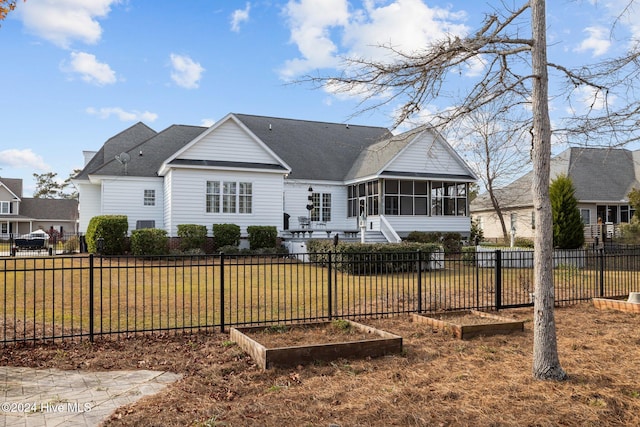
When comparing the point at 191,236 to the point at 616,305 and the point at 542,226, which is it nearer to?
the point at 616,305

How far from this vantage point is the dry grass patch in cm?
470

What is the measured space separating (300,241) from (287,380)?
17.2 metres

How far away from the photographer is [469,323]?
8.73 meters

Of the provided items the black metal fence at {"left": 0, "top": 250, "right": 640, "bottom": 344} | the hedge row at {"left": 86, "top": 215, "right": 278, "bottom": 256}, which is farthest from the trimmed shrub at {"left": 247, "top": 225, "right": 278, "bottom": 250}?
the black metal fence at {"left": 0, "top": 250, "right": 640, "bottom": 344}

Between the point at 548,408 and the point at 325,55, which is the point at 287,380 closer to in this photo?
the point at 548,408

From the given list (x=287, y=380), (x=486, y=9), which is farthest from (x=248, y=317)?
(x=486, y=9)

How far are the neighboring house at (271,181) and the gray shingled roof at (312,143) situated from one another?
8cm

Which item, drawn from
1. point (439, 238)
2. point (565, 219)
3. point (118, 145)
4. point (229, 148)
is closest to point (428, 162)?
point (439, 238)

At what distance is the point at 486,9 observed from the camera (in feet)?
21.9

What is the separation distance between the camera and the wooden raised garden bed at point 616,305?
10586 millimetres

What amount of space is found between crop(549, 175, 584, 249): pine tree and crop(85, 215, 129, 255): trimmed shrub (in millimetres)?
20737

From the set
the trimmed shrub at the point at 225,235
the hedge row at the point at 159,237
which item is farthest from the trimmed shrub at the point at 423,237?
the trimmed shrub at the point at 225,235

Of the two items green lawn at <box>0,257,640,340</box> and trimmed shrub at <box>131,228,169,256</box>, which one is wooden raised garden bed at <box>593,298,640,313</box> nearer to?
green lawn at <box>0,257,640,340</box>

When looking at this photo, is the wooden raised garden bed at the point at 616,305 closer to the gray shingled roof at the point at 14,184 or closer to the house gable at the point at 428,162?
the house gable at the point at 428,162
